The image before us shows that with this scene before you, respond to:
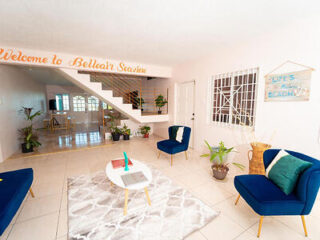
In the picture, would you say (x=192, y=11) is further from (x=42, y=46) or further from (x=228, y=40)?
(x=42, y=46)

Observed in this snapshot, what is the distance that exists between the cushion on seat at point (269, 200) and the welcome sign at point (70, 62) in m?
4.18

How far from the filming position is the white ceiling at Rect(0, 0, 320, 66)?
6.24 feet

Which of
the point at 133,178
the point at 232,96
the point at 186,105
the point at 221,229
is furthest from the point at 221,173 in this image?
the point at 186,105

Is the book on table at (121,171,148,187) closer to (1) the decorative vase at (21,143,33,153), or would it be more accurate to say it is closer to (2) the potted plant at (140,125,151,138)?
(1) the decorative vase at (21,143,33,153)

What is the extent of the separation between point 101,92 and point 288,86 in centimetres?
434

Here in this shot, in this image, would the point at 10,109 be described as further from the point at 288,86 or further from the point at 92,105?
the point at 288,86

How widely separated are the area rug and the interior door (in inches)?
97.1

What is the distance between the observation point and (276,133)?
2.69m

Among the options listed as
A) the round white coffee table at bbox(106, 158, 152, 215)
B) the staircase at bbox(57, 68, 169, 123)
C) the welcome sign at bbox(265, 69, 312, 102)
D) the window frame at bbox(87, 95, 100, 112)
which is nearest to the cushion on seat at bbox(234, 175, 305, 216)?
the round white coffee table at bbox(106, 158, 152, 215)

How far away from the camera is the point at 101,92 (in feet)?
14.7

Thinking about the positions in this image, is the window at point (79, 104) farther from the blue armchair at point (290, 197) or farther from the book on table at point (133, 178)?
the blue armchair at point (290, 197)

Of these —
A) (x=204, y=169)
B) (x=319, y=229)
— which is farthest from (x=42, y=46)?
(x=319, y=229)

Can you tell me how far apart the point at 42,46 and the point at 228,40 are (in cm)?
395

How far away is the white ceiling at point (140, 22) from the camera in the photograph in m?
1.90
